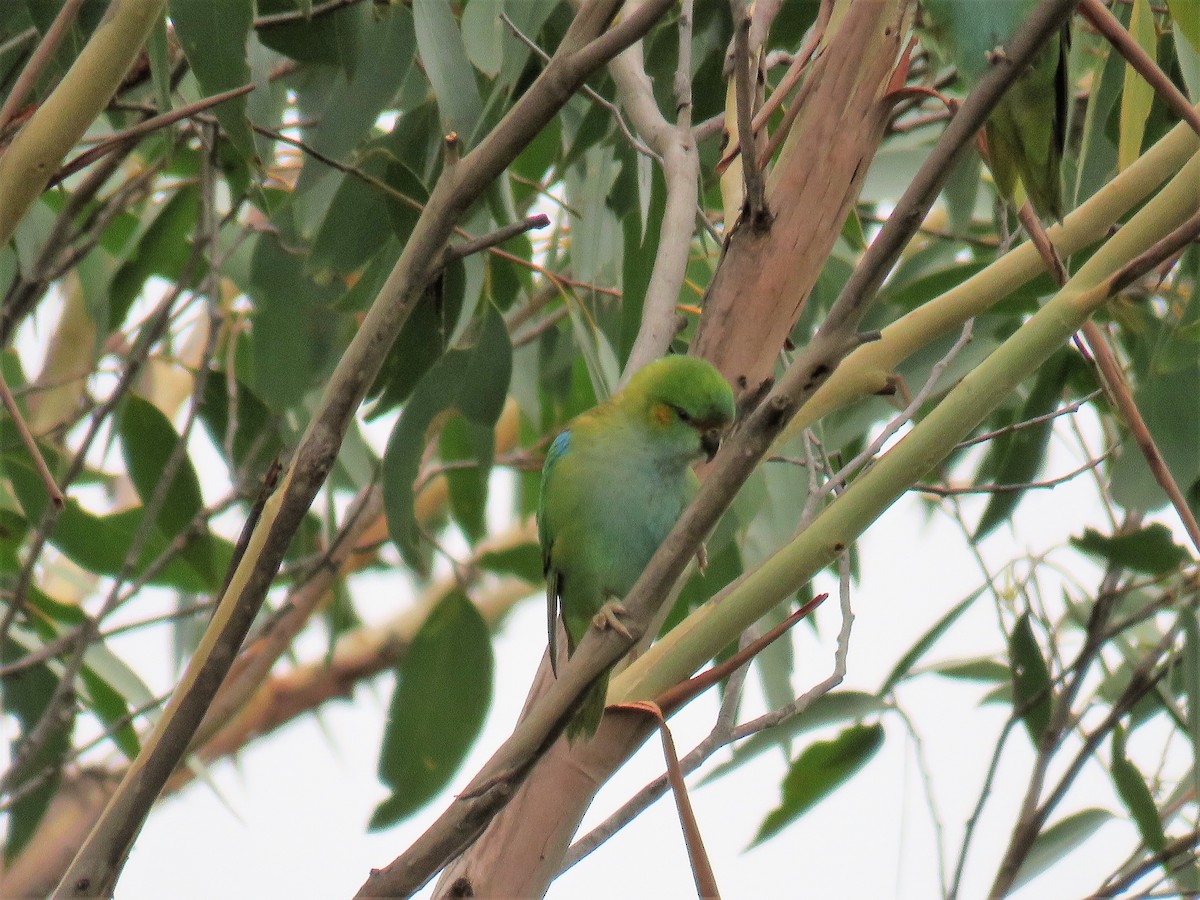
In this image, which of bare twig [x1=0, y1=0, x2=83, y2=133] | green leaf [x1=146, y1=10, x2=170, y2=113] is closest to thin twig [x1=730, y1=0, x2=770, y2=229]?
bare twig [x1=0, y1=0, x2=83, y2=133]

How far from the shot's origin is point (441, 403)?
213 centimetres

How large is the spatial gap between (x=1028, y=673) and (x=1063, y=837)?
1.07 feet

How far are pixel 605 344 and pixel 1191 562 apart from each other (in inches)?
41.8

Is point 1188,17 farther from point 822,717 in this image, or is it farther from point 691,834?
point 822,717

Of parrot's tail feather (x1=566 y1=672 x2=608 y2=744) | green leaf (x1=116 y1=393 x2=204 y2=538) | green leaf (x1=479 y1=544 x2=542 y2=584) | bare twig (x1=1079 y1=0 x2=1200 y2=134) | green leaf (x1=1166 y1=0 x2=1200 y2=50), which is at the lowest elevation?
parrot's tail feather (x1=566 y1=672 x2=608 y2=744)

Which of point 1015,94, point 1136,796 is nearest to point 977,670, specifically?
point 1136,796

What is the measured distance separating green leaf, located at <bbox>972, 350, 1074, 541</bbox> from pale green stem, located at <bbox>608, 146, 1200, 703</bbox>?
123 centimetres

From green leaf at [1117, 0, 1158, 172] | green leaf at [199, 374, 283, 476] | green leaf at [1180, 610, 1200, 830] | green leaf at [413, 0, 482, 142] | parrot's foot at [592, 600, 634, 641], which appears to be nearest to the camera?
parrot's foot at [592, 600, 634, 641]

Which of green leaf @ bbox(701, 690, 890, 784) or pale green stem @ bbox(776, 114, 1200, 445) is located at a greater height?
green leaf @ bbox(701, 690, 890, 784)

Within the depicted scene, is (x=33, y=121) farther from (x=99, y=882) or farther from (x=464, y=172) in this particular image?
(x=99, y=882)

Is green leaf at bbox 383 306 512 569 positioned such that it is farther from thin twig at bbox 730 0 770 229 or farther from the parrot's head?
thin twig at bbox 730 0 770 229

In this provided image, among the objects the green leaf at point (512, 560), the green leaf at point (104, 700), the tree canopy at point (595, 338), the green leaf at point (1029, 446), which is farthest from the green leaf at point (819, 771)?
the green leaf at point (104, 700)

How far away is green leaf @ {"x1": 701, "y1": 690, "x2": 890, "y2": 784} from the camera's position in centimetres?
243

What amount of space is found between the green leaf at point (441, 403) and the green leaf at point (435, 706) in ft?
1.58
